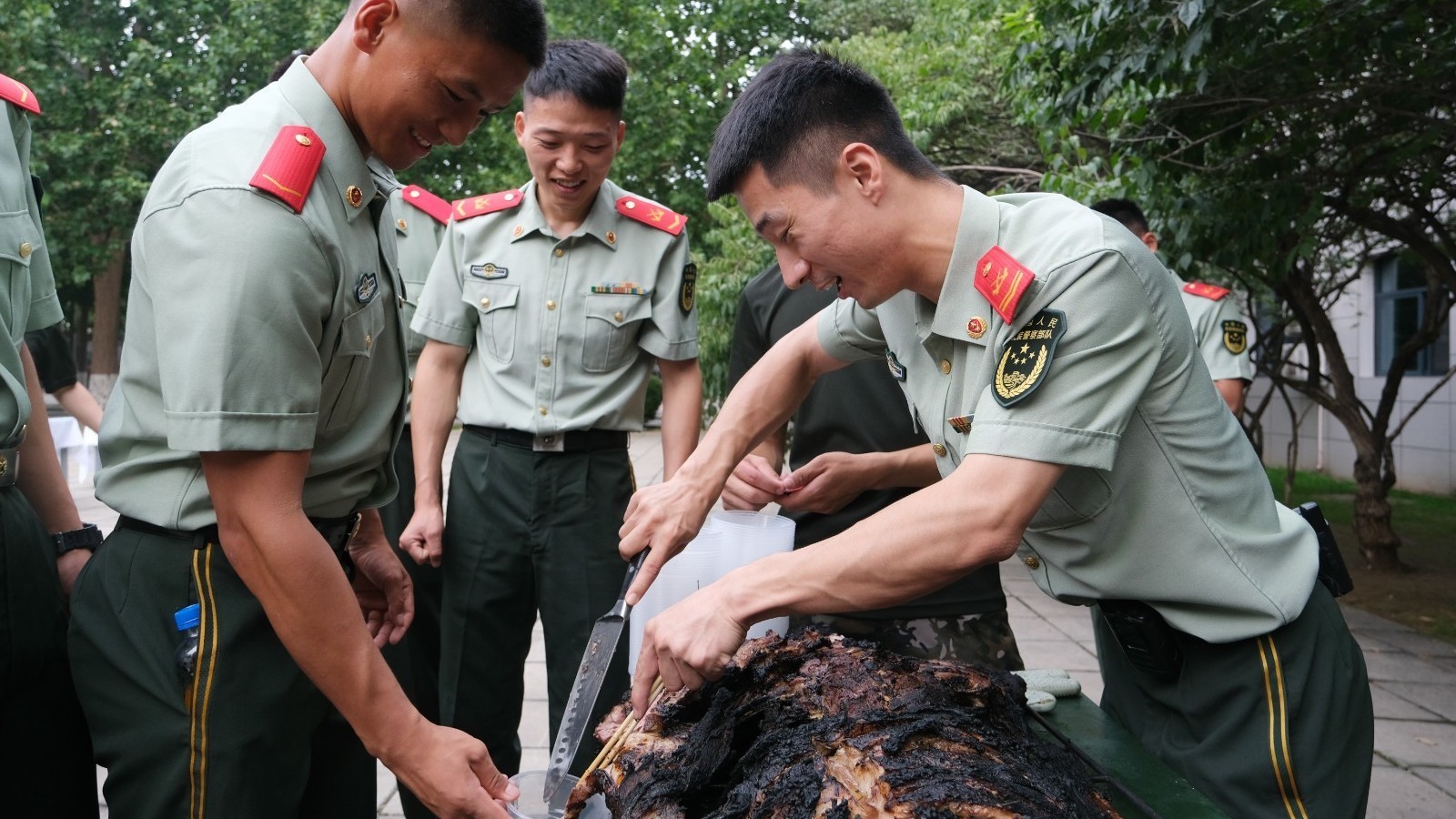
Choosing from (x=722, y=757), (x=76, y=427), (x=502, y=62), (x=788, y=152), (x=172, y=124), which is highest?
(x=172, y=124)

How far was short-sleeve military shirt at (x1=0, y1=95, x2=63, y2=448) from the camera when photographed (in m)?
1.72

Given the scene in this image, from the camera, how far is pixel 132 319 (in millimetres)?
1575

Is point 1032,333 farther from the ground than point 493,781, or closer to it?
farther from the ground

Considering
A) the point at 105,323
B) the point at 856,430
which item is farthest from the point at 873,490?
the point at 105,323

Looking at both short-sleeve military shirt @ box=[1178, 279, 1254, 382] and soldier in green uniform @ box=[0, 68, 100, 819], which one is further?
short-sleeve military shirt @ box=[1178, 279, 1254, 382]

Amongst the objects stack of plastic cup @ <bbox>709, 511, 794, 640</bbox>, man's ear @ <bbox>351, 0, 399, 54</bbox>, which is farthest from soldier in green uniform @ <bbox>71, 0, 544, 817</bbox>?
stack of plastic cup @ <bbox>709, 511, 794, 640</bbox>

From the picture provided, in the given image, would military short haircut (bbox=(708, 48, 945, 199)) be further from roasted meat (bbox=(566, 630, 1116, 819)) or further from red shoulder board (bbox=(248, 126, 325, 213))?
roasted meat (bbox=(566, 630, 1116, 819))

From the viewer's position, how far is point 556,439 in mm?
3035

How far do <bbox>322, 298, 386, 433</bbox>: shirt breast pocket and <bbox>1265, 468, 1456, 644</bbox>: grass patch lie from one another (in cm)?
510

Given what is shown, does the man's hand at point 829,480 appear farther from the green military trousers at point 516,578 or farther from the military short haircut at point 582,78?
the military short haircut at point 582,78

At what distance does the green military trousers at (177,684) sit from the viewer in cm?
157

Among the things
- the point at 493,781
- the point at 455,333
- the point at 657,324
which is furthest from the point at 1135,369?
the point at 455,333

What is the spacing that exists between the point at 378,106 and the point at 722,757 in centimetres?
114

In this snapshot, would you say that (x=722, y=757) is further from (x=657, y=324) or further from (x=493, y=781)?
(x=657, y=324)
